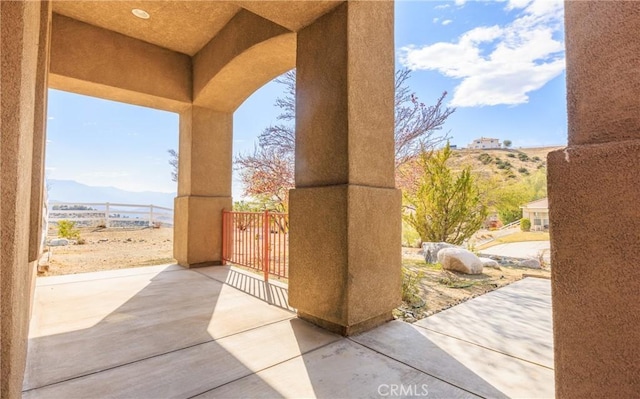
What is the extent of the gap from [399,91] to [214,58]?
4473mm

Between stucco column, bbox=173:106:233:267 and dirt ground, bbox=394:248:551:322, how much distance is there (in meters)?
3.48

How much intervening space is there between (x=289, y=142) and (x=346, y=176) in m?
5.76

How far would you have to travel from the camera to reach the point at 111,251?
7.39 m

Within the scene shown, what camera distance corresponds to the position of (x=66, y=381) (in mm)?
1737

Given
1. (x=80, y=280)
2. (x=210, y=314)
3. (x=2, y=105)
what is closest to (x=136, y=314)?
(x=210, y=314)

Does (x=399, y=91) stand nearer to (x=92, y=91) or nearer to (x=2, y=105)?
(x=92, y=91)

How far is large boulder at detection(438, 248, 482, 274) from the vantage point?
4.75 m

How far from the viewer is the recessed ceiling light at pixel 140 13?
3.80 m

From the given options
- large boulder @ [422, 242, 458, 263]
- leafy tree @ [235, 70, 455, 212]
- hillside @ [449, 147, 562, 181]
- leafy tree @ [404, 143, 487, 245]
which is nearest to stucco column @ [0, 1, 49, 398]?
large boulder @ [422, 242, 458, 263]

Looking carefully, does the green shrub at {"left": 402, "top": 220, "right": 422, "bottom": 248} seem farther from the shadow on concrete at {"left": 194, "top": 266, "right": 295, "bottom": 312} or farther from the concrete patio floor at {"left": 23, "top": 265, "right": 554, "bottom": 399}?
the shadow on concrete at {"left": 194, "top": 266, "right": 295, "bottom": 312}

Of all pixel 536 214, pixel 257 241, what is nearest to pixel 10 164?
pixel 257 241

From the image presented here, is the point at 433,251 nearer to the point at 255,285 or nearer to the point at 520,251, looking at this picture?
the point at 255,285

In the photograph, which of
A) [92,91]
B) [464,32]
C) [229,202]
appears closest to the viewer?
[92,91]

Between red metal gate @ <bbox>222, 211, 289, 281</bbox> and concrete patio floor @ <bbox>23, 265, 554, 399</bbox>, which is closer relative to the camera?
concrete patio floor @ <bbox>23, 265, 554, 399</bbox>
